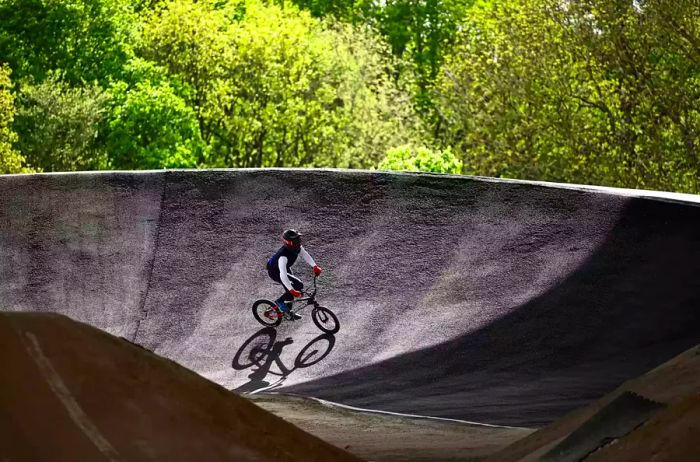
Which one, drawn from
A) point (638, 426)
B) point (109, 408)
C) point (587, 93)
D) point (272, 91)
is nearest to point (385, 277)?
point (638, 426)

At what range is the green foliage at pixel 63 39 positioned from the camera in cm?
2992

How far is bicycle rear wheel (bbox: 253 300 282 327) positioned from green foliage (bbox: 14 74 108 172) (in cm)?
1972

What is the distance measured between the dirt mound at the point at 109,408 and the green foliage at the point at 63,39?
90.4 ft

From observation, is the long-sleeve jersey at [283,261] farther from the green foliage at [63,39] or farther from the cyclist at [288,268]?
the green foliage at [63,39]

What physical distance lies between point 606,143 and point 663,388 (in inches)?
797

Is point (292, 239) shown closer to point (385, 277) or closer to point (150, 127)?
point (385, 277)

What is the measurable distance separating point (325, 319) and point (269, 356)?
63 cm

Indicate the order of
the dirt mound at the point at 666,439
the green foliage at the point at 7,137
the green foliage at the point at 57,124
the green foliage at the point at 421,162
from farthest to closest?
the green foliage at the point at 57,124 → the green foliage at the point at 7,137 → the green foliage at the point at 421,162 → the dirt mound at the point at 666,439

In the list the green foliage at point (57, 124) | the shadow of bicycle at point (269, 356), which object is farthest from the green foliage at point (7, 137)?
the shadow of bicycle at point (269, 356)

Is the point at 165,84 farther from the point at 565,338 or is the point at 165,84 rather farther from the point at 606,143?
the point at 565,338

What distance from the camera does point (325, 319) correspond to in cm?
972

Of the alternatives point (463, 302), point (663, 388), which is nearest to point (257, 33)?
point (463, 302)

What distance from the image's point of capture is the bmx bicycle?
31.7 feet

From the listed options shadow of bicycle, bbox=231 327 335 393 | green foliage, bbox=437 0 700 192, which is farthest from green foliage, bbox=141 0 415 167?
shadow of bicycle, bbox=231 327 335 393
